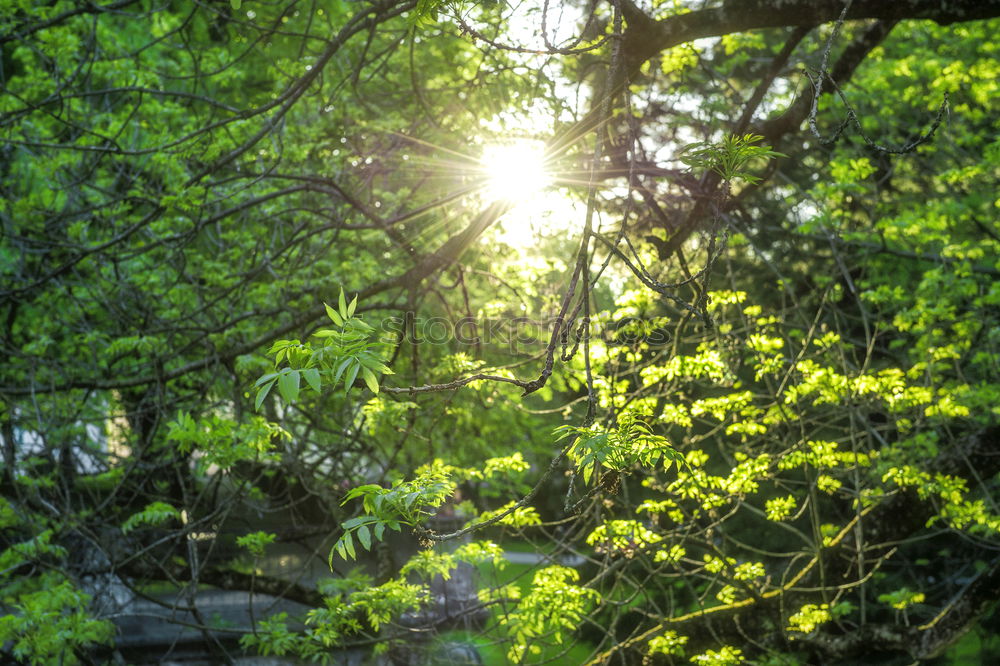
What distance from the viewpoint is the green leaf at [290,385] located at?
2109 mm

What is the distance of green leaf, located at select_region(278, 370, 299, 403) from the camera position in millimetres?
2109

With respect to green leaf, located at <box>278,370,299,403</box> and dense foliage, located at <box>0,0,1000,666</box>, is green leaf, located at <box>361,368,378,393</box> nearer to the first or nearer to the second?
dense foliage, located at <box>0,0,1000,666</box>

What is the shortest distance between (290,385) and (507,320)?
3.14 metres

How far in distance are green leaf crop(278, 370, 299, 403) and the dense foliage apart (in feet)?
0.48

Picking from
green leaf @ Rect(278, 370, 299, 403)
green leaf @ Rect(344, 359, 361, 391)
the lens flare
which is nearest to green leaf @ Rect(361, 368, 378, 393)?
green leaf @ Rect(344, 359, 361, 391)

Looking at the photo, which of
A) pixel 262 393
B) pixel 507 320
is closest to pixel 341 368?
pixel 262 393

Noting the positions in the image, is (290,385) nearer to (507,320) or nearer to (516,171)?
(507,320)

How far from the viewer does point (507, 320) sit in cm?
522

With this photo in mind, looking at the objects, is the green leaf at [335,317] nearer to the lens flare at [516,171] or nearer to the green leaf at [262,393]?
the green leaf at [262,393]

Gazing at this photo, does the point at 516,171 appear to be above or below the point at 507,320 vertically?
above

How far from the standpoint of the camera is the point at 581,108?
7824 mm

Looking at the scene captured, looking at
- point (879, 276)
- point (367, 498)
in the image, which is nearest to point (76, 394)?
point (367, 498)

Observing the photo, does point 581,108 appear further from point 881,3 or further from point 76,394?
point 76,394

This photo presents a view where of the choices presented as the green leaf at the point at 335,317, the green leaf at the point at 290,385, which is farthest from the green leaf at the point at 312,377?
the green leaf at the point at 335,317
